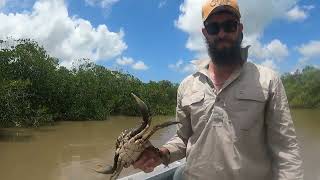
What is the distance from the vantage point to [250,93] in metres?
2.19

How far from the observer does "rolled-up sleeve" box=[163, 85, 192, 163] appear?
8.12ft

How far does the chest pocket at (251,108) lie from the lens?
217cm

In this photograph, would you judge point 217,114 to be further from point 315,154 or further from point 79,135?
point 79,135

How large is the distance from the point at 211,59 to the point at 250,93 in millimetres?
321

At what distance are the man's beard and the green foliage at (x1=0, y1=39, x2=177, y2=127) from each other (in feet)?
42.6

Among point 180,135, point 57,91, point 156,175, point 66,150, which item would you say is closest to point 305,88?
point 57,91

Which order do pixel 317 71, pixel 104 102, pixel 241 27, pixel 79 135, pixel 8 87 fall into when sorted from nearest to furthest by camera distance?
pixel 241 27, pixel 8 87, pixel 79 135, pixel 104 102, pixel 317 71

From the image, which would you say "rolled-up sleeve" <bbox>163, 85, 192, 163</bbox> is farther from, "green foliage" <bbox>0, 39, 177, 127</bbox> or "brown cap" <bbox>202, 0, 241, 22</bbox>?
"green foliage" <bbox>0, 39, 177, 127</bbox>

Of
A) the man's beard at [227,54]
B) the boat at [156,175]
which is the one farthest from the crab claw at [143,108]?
the boat at [156,175]

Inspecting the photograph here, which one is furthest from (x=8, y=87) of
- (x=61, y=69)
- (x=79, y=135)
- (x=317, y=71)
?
(x=317, y=71)

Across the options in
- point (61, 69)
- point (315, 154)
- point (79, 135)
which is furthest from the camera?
point (61, 69)

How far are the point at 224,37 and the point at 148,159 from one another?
72 cm

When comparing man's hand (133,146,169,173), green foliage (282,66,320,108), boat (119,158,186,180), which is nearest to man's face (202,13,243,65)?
man's hand (133,146,169,173)

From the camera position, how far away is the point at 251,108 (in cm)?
217
